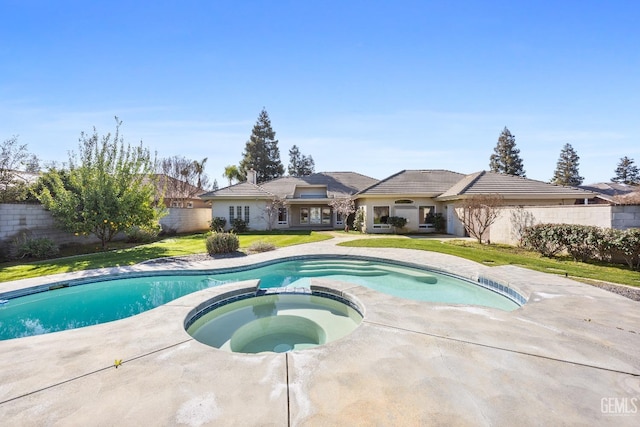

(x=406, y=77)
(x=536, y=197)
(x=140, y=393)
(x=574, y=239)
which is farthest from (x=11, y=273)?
(x=536, y=197)

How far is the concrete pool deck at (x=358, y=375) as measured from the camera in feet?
9.39

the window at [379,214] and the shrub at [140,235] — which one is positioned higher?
the window at [379,214]

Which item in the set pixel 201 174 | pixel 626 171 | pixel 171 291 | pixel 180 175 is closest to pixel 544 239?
pixel 171 291

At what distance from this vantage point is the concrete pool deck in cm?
286

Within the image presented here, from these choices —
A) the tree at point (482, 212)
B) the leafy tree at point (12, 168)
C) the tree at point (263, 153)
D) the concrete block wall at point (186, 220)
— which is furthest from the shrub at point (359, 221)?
the tree at point (263, 153)

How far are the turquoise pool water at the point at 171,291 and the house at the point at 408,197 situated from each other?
37.4ft

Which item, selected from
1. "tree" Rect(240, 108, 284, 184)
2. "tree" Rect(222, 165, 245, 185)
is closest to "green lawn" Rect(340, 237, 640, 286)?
"tree" Rect(222, 165, 245, 185)

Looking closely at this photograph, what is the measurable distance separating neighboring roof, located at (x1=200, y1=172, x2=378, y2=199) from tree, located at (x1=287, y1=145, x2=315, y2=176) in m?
25.9

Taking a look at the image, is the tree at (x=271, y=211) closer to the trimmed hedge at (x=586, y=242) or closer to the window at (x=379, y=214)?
the window at (x=379, y=214)

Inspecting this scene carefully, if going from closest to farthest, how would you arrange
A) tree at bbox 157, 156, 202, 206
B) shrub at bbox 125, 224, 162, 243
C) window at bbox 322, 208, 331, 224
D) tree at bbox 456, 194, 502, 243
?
tree at bbox 456, 194, 502, 243 → shrub at bbox 125, 224, 162, 243 → window at bbox 322, 208, 331, 224 → tree at bbox 157, 156, 202, 206

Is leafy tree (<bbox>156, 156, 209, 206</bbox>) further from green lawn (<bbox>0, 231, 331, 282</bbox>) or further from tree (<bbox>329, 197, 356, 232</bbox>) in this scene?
tree (<bbox>329, 197, 356, 232</bbox>)

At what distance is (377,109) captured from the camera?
56.7 ft

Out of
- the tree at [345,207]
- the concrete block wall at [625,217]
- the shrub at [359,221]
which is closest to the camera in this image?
the concrete block wall at [625,217]

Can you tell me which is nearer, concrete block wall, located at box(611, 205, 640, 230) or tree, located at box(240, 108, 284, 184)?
concrete block wall, located at box(611, 205, 640, 230)
